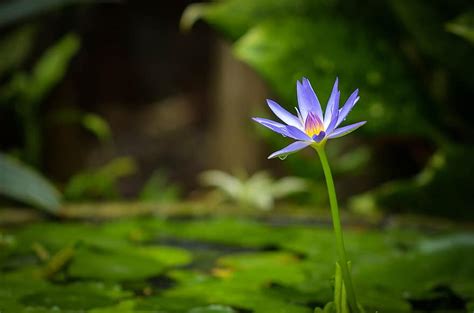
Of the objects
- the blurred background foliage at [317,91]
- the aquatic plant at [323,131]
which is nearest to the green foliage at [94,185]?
the blurred background foliage at [317,91]

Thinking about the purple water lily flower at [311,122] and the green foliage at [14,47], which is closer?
the purple water lily flower at [311,122]

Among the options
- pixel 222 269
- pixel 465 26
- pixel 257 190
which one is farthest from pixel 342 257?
pixel 257 190

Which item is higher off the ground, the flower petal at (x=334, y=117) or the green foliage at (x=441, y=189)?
the green foliage at (x=441, y=189)

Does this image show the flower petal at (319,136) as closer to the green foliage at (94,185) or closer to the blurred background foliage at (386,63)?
the blurred background foliage at (386,63)

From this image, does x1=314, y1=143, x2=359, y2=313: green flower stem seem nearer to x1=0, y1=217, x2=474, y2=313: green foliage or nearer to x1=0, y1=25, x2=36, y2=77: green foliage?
x1=0, y1=217, x2=474, y2=313: green foliage

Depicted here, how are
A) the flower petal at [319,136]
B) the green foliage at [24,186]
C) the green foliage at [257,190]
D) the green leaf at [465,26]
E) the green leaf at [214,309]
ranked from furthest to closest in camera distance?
the green foliage at [257,190] < the green foliage at [24,186] < the green leaf at [465,26] < the green leaf at [214,309] < the flower petal at [319,136]

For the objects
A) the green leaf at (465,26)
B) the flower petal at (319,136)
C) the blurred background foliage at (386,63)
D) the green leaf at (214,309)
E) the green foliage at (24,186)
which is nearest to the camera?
the flower petal at (319,136)

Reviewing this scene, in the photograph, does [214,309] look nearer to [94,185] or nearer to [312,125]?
[312,125]

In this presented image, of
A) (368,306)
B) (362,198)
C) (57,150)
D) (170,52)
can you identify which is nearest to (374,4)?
(362,198)

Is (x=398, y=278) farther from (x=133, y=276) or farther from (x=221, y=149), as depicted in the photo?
(x=221, y=149)
